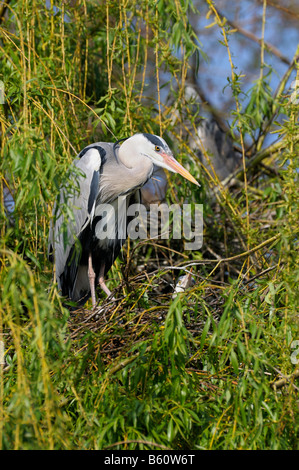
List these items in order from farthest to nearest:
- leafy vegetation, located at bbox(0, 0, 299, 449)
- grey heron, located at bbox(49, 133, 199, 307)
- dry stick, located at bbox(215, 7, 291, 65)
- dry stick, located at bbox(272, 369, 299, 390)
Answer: dry stick, located at bbox(215, 7, 291, 65), grey heron, located at bbox(49, 133, 199, 307), dry stick, located at bbox(272, 369, 299, 390), leafy vegetation, located at bbox(0, 0, 299, 449)

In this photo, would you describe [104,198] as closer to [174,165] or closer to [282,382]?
[174,165]

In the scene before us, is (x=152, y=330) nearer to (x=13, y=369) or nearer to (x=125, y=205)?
Answer: (x=13, y=369)

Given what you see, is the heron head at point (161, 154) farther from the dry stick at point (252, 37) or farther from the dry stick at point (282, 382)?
the dry stick at point (252, 37)

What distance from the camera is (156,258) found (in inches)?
156

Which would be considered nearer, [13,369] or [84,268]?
[13,369]

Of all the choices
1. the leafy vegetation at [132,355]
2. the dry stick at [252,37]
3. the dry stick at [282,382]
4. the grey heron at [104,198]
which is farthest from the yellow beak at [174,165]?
the dry stick at [252,37]

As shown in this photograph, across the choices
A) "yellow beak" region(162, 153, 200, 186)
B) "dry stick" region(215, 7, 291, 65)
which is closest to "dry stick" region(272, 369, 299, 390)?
"yellow beak" region(162, 153, 200, 186)

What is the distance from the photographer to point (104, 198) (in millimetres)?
→ 3441

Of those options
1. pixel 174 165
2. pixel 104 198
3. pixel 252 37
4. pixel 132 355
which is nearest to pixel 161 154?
pixel 174 165

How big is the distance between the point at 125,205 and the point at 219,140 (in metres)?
1.53

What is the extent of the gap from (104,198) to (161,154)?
344 mm

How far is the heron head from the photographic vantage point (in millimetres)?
3305

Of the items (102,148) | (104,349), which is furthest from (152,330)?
(102,148)

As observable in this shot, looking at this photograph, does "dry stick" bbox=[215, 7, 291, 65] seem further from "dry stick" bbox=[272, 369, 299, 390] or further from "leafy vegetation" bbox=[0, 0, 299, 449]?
"dry stick" bbox=[272, 369, 299, 390]
